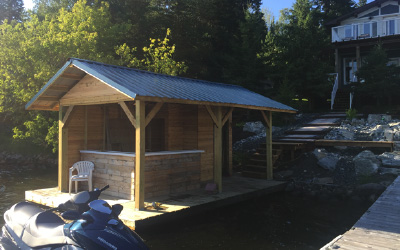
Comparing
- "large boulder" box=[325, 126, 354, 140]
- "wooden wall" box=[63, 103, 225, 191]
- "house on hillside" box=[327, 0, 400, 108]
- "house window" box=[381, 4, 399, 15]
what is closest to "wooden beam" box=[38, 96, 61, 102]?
"wooden wall" box=[63, 103, 225, 191]

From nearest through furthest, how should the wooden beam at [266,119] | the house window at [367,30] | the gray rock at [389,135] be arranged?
1. the wooden beam at [266,119]
2. the gray rock at [389,135]
3. the house window at [367,30]

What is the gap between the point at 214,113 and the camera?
816 cm

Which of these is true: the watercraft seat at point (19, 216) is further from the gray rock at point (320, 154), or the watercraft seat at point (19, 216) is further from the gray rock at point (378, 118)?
the gray rock at point (378, 118)

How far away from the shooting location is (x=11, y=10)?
34719 millimetres

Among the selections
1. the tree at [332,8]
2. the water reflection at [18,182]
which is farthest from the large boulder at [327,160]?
the tree at [332,8]

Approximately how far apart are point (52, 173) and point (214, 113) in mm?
9804

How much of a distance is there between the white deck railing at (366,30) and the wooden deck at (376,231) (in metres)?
17.2

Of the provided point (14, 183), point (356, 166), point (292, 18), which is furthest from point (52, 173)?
point (292, 18)

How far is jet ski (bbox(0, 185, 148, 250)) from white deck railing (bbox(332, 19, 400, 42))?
21233mm

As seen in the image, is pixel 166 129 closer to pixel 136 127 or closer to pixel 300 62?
pixel 136 127

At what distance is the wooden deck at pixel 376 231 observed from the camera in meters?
3.92

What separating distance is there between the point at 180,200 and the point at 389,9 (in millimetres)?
21348

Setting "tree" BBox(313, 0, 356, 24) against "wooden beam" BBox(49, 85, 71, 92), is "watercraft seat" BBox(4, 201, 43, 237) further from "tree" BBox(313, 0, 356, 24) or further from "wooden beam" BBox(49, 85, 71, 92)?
"tree" BBox(313, 0, 356, 24)

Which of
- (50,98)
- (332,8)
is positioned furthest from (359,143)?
(332,8)
